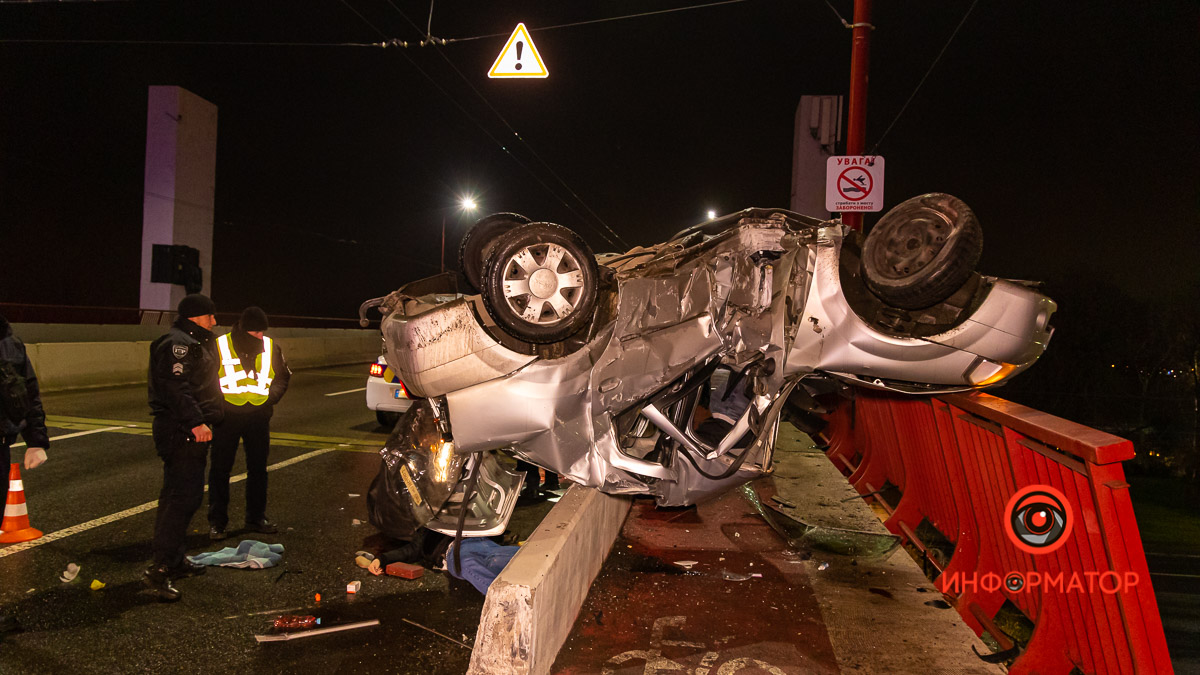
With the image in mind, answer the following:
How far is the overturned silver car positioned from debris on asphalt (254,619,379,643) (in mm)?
712

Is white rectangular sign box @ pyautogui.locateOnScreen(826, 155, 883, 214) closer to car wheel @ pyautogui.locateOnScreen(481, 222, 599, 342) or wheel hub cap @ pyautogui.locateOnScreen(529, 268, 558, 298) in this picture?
car wheel @ pyautogui.locateOnScreen(481, 222, 599, 342)

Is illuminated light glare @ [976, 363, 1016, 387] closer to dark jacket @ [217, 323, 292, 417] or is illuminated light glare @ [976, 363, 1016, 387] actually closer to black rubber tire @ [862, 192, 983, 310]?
black rubber tire @ [862, 192, 983, 310]

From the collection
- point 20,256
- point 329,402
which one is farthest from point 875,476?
point 20,256

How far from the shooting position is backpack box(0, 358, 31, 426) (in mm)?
4172

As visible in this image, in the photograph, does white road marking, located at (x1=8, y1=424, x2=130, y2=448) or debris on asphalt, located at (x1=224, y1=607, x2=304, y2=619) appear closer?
debris on asphalt, located at (x1=224, y1=607, x2=304, y2=619)

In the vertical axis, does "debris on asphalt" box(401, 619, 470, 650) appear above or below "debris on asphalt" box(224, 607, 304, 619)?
above

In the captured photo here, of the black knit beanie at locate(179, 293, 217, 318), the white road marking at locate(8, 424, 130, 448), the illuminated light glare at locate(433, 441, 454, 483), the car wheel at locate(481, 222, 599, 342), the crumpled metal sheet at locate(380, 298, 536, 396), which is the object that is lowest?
the white road marking at locate(8, 424, 130, 448)

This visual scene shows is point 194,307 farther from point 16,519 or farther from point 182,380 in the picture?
point 16,519

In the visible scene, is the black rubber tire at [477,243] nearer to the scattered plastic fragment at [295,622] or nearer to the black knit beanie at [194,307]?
the black knit beanie at [194,307]

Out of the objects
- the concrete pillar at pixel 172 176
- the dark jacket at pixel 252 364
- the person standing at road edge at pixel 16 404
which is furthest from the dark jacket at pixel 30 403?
the concrete pillar at pixel 172 176

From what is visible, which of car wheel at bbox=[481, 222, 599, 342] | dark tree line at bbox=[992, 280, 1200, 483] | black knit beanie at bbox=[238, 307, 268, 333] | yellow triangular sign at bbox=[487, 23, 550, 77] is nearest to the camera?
car wheel at bbox=[481, 222, 599, 342]

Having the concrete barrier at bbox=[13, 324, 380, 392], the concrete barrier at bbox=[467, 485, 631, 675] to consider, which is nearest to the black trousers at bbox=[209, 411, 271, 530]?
the concrete barrier at bbox=[467, 485, 631, 675]

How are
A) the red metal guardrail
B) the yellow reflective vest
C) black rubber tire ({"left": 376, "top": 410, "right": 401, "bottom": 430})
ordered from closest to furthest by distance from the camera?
the red metal guardrail < the yellow reflective vest < black rubber tire ({"left": 376, "top": 410, "right": 401, "bottom": 430})

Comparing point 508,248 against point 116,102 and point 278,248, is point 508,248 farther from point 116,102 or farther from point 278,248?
point 278,248
